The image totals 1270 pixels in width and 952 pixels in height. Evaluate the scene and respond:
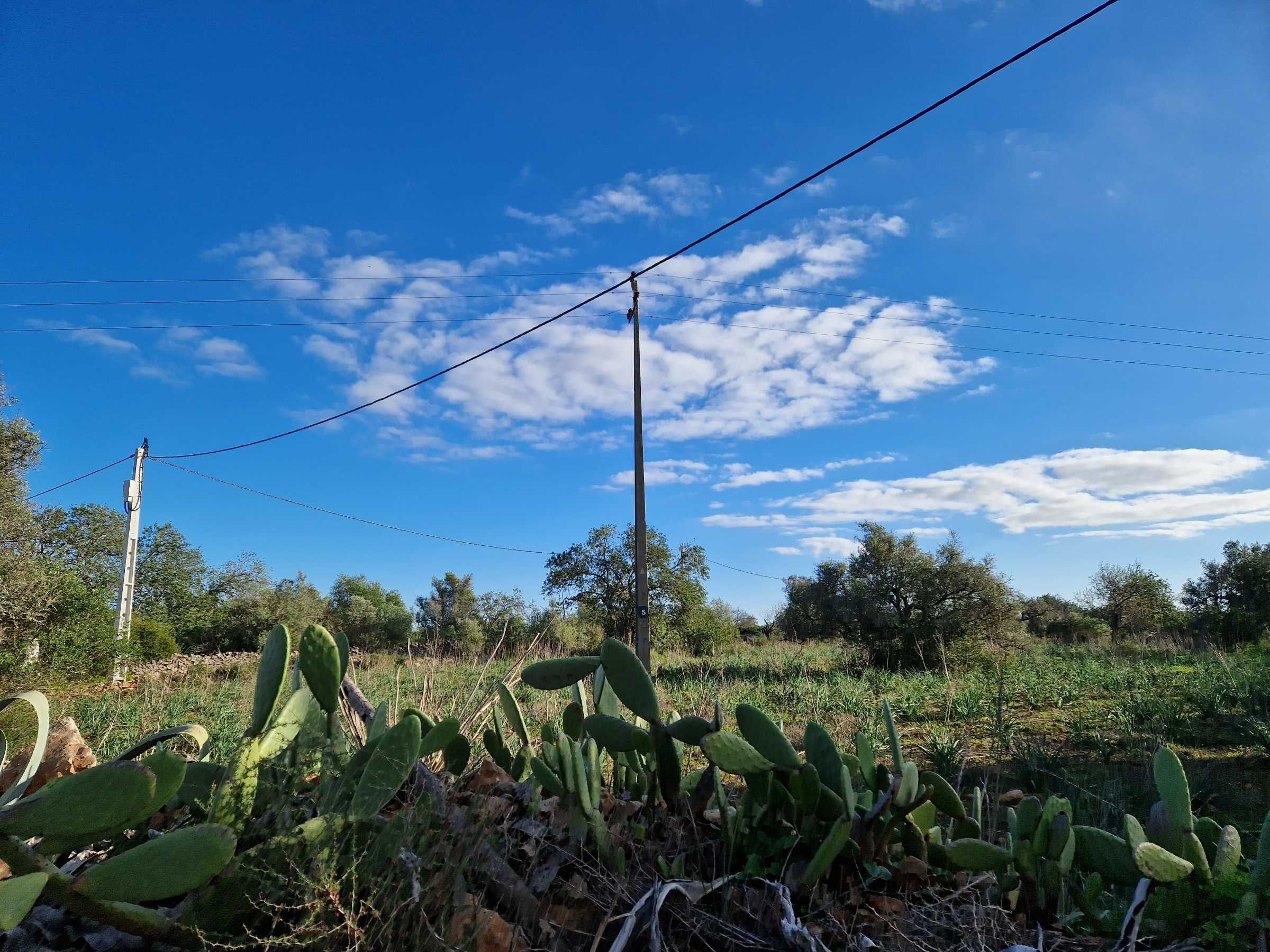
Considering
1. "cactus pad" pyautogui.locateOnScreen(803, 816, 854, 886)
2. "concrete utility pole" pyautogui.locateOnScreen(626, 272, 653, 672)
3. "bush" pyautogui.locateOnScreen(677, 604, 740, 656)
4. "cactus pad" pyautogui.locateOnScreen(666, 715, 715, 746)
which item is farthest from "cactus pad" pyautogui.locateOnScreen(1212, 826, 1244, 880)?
"bush" pyautogui.locateOnScreen(677, 604, 740, 656)

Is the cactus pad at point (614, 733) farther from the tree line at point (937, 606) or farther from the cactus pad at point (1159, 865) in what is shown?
the tree line at point (937, 606)

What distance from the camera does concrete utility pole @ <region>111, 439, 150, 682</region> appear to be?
13.6 m

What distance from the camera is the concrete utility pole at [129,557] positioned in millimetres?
13594

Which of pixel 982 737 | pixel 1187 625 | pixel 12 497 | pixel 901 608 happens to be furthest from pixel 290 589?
pixel 1187 625

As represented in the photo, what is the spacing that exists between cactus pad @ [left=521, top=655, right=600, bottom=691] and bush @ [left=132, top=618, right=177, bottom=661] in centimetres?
1910

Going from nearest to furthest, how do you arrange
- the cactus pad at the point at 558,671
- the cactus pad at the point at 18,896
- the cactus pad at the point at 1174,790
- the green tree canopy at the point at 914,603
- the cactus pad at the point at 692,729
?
the cactus pad at the point at 18,896 → the cactus pad at the point at 1174,790 → the cactus pad at the point at 692,729 → the cactus pad at the point at 558,671 → the green tree canopy at the point at 914,603

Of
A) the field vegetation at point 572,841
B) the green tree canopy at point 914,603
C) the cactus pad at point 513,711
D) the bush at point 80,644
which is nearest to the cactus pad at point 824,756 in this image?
the field vegetation at point 572,841

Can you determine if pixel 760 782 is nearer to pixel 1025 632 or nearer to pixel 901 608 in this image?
Answer: pixel 901 608

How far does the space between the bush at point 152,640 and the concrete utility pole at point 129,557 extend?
309 cm

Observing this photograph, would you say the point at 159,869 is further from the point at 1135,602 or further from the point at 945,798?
the point at 1135,602

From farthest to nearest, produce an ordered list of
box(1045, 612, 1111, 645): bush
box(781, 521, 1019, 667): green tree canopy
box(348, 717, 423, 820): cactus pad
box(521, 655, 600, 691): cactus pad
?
box(1045, 612, 1111, 645): bush
box(781, 521, 1019, 667): green tree canopy
box(521, 655, 600, 691): cactus pad
box(348, 717, 423, 820): cactus pad

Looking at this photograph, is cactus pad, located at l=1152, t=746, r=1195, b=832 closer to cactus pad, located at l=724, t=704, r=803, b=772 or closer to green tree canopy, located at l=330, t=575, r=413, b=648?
cactus pad, located at l=724, t=704, r=803, b=772

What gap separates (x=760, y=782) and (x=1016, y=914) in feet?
1.42

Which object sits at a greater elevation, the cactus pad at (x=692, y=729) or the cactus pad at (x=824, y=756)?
the cactus pad at (x=692, y=729)
